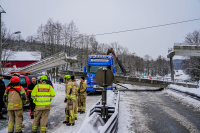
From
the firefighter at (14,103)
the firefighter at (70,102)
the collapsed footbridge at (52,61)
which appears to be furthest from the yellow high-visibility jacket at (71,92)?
the collapsed footbridge at (52,61)

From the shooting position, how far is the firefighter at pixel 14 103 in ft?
15.1

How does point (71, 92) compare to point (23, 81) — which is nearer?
point (71, 92)

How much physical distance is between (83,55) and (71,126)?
45245 mm

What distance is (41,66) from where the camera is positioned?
22922mm

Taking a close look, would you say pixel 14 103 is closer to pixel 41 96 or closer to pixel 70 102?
pixel 41 96

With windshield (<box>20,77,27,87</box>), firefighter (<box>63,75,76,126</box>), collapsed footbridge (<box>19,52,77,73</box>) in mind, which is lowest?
firefighter (<box>63,75,76,126</box>)

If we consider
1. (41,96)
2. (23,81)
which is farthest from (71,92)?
(23,81)

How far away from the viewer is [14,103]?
4.60 metres

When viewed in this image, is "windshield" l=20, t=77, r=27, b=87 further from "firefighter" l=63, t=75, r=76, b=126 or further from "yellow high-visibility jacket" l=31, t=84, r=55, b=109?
"yellow high-visibility jacket" l=31, t=84, r=55, b=109

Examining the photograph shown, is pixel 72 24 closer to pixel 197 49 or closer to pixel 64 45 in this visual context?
pixel 64 45

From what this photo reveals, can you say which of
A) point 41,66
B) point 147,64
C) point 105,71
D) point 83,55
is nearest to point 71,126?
point 105,71

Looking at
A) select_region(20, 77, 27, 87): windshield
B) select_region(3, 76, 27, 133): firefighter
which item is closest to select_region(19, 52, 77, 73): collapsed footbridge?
select_region(20, 77, 27, 87): windshield

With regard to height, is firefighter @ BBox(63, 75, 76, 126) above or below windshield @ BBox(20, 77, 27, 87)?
below

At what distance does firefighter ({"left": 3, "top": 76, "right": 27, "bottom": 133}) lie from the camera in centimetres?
459
